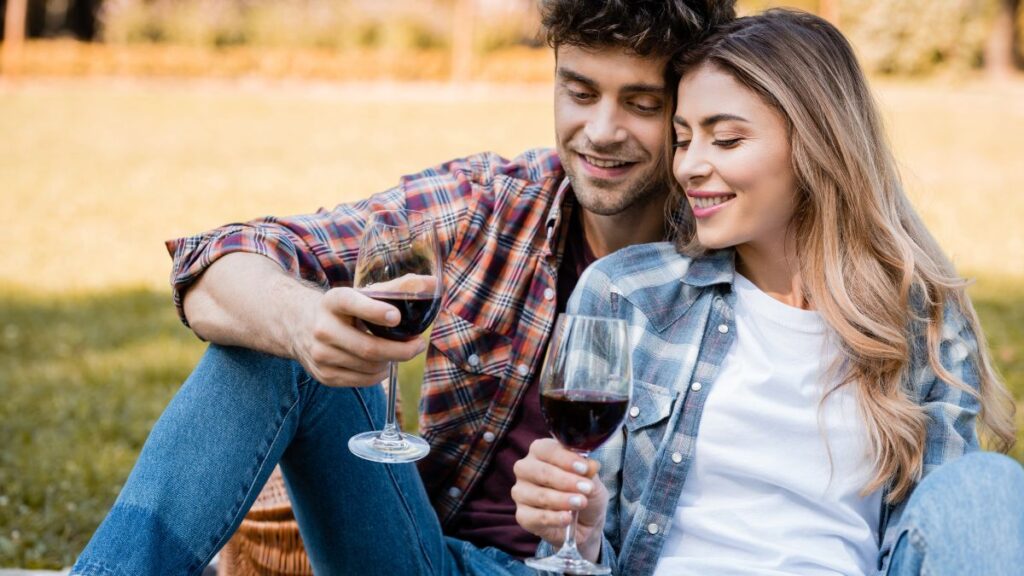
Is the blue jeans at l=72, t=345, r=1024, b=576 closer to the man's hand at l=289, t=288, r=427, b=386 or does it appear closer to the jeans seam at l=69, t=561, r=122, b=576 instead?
the jeans seam at l=69, t=561, r=122, b=576

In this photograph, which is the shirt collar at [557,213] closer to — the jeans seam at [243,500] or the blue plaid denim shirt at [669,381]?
the blue plaid denim shirt at [669,381]

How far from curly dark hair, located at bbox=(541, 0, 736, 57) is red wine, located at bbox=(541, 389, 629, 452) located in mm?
1195

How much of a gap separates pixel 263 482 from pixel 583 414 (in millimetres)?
850

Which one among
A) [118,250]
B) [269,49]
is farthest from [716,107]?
[269,49]

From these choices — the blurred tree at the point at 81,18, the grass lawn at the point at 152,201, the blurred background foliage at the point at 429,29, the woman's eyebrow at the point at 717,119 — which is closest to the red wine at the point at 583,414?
the woman's eyebrow at the point at 717,119

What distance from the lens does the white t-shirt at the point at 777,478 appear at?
8.41ft

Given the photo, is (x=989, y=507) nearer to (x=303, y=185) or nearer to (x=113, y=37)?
(x=303, y=185)

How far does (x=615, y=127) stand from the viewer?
3.12 m

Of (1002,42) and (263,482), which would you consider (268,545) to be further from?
(1002,42)

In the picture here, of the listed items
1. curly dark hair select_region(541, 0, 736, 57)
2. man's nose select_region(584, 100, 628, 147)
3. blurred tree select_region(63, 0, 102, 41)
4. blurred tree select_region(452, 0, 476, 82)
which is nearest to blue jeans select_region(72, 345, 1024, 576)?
man's nose select_region(584, 100, 628, 147)

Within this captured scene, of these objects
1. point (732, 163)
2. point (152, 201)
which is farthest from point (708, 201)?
point (152, 201)

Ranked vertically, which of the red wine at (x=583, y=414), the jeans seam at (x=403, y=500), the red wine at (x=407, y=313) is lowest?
the jeans seam at (x=403, y=500)

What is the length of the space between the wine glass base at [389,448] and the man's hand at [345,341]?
0.39ft

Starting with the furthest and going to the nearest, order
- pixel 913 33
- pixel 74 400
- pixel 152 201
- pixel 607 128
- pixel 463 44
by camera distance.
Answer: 1. pixel 913 33
2. pixel 463 44
3. pixel 152 201
4. pixel 74 400
5. pixel 607 128
